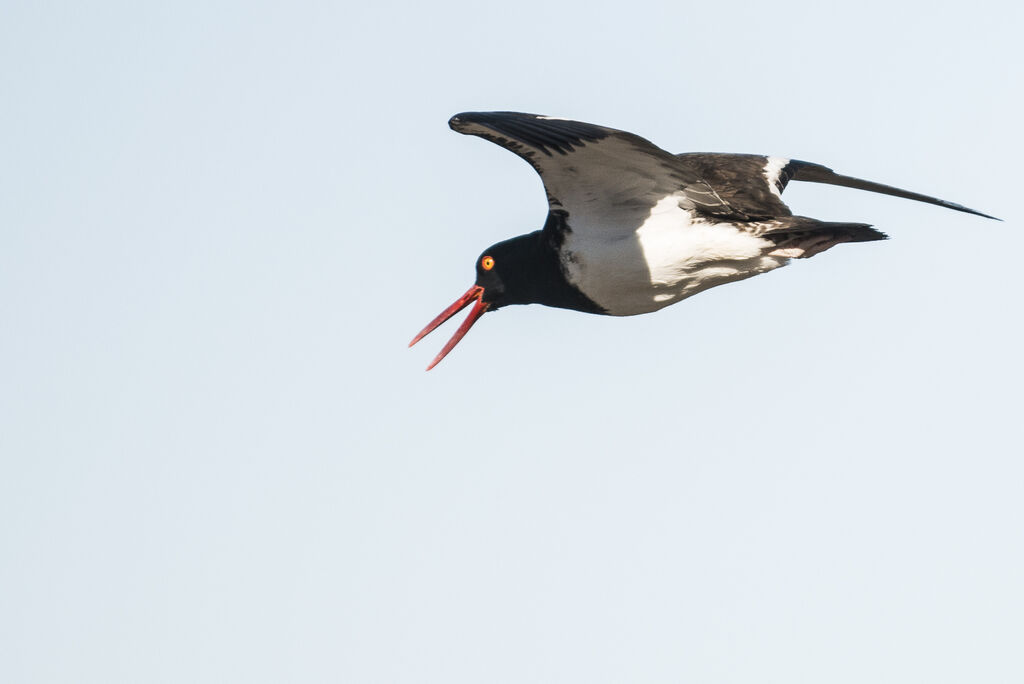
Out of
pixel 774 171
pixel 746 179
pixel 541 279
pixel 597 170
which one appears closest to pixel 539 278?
pixel 541 279

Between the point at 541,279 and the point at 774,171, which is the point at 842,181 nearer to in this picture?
the point at 774,171

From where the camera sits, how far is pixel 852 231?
8.80 metres

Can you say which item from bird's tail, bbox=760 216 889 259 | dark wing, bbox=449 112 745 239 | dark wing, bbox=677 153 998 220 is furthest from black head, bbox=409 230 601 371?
bird's tail, bbox=760 216 889 259

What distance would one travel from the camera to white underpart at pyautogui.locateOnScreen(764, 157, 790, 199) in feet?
33.4

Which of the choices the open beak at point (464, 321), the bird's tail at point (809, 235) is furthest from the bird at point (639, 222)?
the open beak at point (464, 321)

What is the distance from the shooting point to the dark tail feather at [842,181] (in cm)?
1006

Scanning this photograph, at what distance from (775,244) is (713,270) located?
1.67 feet

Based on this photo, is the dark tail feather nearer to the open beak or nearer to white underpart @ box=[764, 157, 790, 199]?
white underpart @ box=[764, 157, 790, 199]

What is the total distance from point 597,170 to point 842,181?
272 centimetres

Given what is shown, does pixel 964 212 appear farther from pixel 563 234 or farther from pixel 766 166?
pixel 563 234

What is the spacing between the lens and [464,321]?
37.6 ft

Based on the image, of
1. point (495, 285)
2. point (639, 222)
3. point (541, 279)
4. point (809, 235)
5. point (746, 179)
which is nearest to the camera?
point (809, 235)

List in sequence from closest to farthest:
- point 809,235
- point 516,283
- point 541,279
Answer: point 809,235 < point 541,279 < point 516,283

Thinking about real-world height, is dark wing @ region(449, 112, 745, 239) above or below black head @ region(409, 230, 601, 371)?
above
